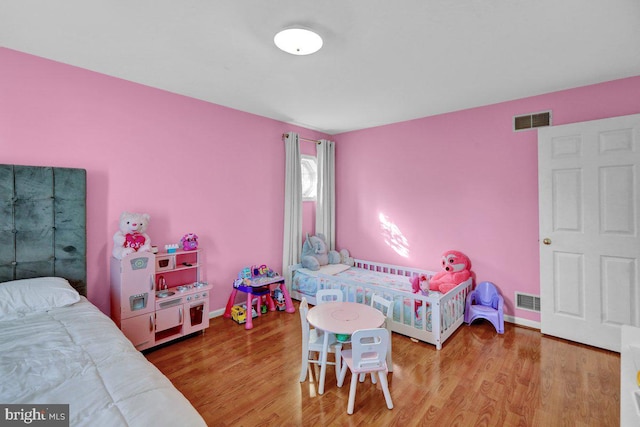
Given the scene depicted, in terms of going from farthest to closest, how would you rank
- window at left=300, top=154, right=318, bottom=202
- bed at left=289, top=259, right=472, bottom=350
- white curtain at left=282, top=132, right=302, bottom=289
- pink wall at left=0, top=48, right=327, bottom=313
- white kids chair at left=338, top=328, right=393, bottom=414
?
1. window at left=300, top=154, right=318, bottom=202
2. white curtain at left=282, top=132, right=302, bottom=289
3. bed at left=289, top=259, right=472, bottom=350
4. pink wall at left=0, top=48, right=327, bottom=313
5. white kids chair at left=338, top=328, right=393, bottom=414

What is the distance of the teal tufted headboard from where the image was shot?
2.16m

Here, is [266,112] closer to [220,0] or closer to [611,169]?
[220,0]

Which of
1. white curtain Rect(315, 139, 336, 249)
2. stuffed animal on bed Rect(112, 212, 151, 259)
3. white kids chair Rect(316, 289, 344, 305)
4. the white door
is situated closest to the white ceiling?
the white door

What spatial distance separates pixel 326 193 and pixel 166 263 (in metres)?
2.48

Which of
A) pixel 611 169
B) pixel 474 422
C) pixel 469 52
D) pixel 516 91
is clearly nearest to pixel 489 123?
pixel 516 91

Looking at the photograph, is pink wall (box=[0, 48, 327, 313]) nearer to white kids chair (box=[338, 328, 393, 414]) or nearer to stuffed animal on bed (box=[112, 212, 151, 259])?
stuffed animal on bed (box=[112, 212, 151, 259])

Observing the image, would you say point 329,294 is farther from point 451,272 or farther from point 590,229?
point 590,229

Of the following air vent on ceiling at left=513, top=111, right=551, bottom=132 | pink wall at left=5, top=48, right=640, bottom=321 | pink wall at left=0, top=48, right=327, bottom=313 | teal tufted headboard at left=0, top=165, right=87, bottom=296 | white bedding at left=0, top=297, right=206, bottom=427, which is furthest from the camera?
air vent on ceiling at left=513, top=111, right=551, bottom=132

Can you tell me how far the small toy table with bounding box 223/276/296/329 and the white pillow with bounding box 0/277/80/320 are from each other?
1.53 metres

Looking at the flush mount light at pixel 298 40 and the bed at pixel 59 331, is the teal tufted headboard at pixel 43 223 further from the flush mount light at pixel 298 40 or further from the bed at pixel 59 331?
the flush mount light at pixel 298 40

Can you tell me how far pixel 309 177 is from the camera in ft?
15.3

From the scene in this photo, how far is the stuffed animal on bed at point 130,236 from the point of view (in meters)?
2.57

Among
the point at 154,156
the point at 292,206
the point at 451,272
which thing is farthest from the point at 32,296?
the point at 451,272

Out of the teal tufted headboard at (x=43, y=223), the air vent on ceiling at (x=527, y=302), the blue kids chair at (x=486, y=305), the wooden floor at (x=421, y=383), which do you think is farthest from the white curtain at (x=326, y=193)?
the teal tufted headboard at (x=43, y=223)
